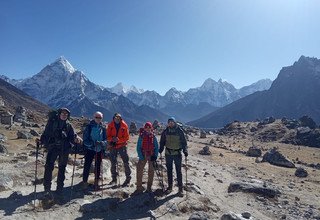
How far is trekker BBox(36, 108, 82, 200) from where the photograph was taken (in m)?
17.4

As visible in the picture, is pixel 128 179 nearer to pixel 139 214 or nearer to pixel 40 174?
pixel 139 214

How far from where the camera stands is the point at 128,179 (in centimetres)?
2017

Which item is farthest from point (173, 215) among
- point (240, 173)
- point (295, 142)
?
point (295, 142)

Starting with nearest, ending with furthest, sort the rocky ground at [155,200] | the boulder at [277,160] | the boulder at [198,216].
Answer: the boulder at [198,216], the rocky ground at [155,200], the boulder at [277,160]

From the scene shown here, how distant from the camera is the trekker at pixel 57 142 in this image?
1744cm

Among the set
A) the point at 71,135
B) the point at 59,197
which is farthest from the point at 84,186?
the point at 71,135

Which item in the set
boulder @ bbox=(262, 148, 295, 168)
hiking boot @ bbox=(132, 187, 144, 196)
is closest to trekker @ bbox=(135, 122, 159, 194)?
hiking boot @ bbox=(132, 187, 144, 196)

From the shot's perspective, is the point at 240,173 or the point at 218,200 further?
the point at 240,173

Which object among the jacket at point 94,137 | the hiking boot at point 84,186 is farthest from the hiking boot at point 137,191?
the jacket at point 94,137

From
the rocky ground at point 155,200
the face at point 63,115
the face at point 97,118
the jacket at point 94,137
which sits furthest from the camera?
the face at point 97,118

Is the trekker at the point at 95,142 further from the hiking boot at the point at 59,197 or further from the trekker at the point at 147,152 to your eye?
the trekker at the point at 147,152

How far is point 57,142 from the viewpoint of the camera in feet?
57.2

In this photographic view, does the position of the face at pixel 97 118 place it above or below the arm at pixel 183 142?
above

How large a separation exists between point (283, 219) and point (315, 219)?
2.22 meters
